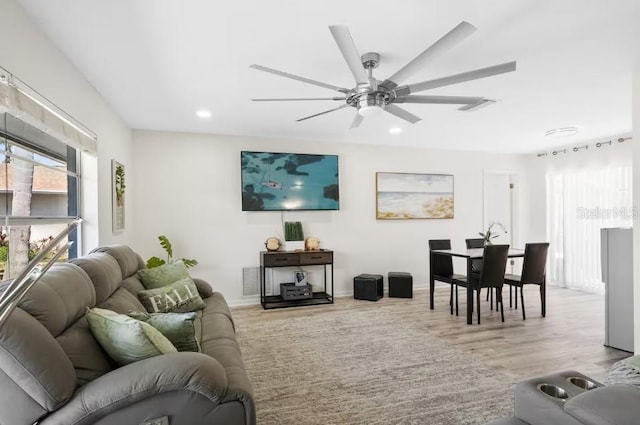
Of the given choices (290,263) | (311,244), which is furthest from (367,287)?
(290,263)

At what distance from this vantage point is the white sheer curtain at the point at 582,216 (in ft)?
17.4

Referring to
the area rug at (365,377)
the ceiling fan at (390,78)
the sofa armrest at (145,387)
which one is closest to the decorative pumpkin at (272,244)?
the area rug at (365,377)

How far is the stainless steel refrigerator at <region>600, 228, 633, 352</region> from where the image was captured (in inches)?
131

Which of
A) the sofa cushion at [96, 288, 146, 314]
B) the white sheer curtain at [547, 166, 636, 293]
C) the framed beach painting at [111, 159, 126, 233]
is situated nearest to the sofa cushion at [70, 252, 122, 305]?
the sofa cushion at [96, 288, 146, 314]

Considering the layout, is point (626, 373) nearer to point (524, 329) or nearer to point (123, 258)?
point (524, 329)

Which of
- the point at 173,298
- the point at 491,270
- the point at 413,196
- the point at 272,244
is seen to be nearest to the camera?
the point at 173,298

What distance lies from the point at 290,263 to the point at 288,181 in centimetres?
123

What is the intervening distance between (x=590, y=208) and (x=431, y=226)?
95.4 inches

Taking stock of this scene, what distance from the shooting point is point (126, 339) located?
1586 mm

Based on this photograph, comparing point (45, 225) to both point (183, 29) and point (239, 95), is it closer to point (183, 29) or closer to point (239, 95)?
point (183, 29)

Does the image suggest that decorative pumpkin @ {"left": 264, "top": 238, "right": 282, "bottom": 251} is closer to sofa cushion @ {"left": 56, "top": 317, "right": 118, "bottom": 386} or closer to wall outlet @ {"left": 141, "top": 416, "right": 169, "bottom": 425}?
sofa cushion @ {"left": 56, "top": 317, "right": 118, "bottom": 386}

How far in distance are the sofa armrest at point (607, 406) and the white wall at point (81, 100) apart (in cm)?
292

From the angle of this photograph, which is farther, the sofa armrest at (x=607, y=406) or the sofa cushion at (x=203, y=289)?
the sofa cushion at (x=203, y=289)

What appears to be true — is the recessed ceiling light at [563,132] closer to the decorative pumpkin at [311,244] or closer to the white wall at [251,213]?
the white wall at [251,213]
